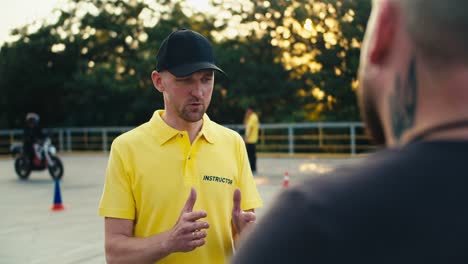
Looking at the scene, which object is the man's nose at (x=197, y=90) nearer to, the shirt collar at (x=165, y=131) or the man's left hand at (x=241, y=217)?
the shirt collar at (x=165, y=131)

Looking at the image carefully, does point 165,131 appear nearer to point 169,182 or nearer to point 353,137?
point 169,182

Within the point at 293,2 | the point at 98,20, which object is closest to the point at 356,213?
the point at 293,2

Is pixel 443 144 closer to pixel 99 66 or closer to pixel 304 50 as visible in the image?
pixel 304 50

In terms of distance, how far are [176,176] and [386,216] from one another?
1684mm

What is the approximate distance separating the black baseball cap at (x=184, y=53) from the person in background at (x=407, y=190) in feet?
5.42

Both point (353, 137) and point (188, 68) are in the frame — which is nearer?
point (188, 68)

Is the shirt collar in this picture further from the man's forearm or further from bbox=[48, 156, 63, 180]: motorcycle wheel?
bbox=[48, 156, 63, 180]: motorcycle wheel

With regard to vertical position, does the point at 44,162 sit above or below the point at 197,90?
above

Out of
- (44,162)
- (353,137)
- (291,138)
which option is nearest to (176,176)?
(44,162)

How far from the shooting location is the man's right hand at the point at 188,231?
2.02 metres

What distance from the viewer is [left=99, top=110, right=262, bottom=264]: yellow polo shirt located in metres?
2.29

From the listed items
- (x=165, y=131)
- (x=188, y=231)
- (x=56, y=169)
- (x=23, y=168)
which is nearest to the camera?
(x=188, y=231)

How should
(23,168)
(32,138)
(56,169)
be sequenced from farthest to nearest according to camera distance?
1. (23,168)
2. (32,138)
3. (56,169)

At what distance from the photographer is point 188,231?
2.03m
